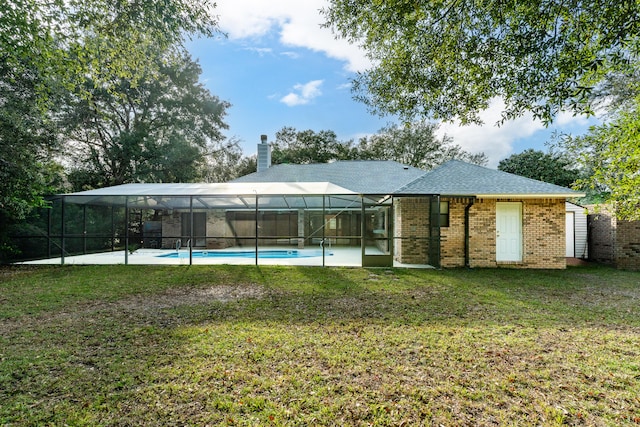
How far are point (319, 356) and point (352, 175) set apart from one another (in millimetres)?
14704

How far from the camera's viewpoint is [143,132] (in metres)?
18.8

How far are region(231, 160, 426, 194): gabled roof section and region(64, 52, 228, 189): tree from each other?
5.22 m

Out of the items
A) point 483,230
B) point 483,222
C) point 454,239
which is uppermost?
point 483,222

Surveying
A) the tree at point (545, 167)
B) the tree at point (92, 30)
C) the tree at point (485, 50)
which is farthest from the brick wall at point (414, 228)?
the tree at point (545, 167)

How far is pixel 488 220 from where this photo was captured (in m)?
9.98

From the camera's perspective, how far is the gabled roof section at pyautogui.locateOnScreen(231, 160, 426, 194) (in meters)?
16.2

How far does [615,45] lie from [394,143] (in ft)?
85.7

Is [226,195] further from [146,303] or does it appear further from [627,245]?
[627,245]

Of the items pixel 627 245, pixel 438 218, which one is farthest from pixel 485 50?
pixel 627 245

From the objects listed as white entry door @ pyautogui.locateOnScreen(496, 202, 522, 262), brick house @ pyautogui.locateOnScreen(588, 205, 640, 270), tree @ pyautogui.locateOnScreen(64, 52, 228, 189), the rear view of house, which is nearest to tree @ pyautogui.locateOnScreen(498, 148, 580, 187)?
brick house @ pyautogui.locateOnScreen(588, 205, 640, 270)

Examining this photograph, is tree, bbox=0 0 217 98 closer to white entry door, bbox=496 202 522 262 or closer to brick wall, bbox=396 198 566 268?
brick wall, bbox=396 198 566 268

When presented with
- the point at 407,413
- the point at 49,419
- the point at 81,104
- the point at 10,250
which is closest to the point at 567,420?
the point at 407,413

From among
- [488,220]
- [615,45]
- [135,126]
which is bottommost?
[488,220]

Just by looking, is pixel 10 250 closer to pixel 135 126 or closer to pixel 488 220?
pixel 135 126
